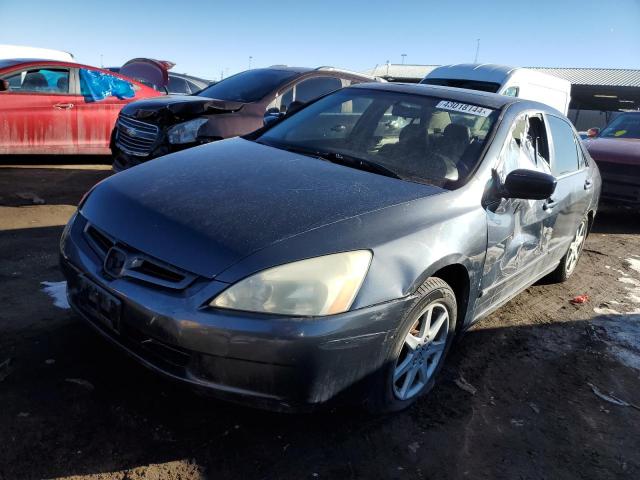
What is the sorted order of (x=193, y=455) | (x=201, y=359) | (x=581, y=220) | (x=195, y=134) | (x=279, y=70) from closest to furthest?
1. (x=201, y=359)
2. (x=193, y=455)
3. (x=581, y=220)
4. (x=195, y=134)
5. (x=279, y=70)

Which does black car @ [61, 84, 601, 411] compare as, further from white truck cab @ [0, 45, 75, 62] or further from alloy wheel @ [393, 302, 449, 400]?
white truck cab @ [0, 45, 75, 62]

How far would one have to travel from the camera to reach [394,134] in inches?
135

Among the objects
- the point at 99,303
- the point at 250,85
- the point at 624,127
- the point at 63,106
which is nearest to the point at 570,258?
the point at 250,85

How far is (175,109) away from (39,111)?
2.97m

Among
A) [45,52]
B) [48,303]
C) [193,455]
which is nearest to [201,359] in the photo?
[193,455]

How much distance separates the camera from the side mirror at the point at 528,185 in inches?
116

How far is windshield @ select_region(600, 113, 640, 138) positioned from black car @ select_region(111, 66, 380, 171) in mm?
5282

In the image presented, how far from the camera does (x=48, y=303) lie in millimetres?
3377

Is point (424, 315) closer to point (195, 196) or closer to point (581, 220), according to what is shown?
point (195, 196)

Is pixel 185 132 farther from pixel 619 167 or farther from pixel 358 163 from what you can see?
pixel 619 167

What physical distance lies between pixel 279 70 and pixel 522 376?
4.84m

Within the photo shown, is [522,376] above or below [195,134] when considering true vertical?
below

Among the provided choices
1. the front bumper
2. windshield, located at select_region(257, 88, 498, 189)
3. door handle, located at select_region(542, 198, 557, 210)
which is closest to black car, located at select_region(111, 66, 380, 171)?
windshield, located at select_region(257, 88, 498, 189)

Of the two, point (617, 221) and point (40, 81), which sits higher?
point (40, 81)
